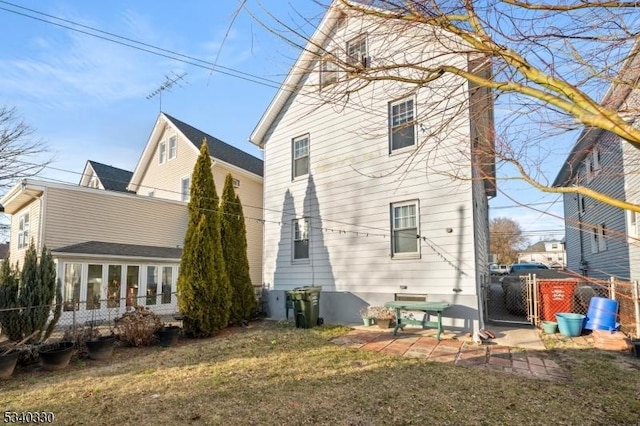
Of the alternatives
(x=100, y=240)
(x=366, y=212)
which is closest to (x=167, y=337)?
(x=366, y=212)

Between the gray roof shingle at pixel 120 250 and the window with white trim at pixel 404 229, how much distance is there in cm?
932

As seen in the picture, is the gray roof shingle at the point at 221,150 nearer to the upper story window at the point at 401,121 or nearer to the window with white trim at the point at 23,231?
the window with white trim at the point at 23,231

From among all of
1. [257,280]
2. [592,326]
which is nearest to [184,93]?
[592,326]

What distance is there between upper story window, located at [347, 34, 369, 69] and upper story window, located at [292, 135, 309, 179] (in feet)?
26.4

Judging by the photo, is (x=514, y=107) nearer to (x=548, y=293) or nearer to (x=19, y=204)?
(x=548, y=293)

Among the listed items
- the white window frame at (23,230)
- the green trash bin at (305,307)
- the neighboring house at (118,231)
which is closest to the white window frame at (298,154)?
the neighboring house at (118,231)

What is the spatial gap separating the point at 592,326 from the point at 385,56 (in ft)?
26.4

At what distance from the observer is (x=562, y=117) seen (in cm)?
257

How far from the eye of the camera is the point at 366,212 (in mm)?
10180

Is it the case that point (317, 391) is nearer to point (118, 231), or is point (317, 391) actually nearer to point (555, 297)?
point (555, 297)

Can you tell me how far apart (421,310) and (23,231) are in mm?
14474

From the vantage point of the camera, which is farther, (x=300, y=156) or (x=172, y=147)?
(x=172, y=147)

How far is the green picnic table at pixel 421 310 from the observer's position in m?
7.75

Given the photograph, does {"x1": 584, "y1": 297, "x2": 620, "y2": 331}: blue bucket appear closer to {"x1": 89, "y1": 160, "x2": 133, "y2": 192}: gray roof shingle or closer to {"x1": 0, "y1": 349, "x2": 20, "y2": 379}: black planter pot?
{"x1": 0, "y1": 349, "x2": 20, "y2": 379}: black planter pot
